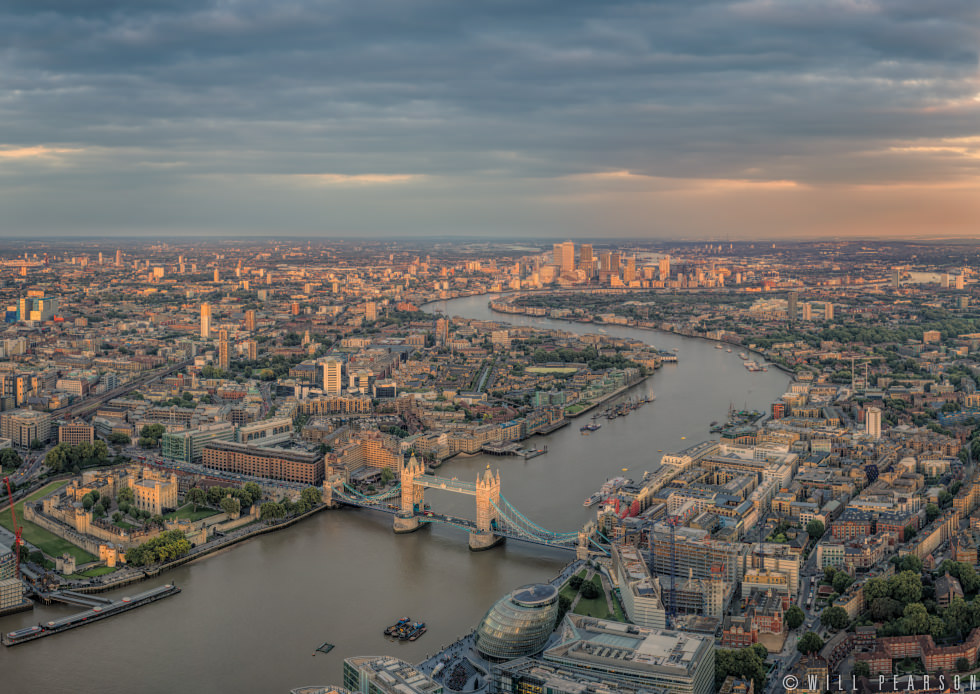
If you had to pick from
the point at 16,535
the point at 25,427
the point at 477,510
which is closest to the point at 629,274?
the point at 25,427

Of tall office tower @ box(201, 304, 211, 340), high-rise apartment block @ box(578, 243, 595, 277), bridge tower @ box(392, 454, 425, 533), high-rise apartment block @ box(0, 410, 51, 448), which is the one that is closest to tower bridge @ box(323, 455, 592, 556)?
bridge tower @ box(392, 454, 425, 533)

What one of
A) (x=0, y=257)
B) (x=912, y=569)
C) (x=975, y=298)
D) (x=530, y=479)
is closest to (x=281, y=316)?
(x=530, y=479)

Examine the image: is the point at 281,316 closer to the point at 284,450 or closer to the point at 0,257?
the point at 284,450

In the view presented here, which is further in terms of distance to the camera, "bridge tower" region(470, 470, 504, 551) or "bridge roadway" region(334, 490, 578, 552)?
"bridge tower" region(470, 470, 504, 551)

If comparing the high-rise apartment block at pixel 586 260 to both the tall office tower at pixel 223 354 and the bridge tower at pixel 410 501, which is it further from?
the bridge tower at pixel 410 501

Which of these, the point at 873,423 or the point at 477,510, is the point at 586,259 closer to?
the point at 873,423

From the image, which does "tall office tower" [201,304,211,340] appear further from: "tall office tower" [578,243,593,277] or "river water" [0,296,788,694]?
"tall office tower" [578,243,593,277]

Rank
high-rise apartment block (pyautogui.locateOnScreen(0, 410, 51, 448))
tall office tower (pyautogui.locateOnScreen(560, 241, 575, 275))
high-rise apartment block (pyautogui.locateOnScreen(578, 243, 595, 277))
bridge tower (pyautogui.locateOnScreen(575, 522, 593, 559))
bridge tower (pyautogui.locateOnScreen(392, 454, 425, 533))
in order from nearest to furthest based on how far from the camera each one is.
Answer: bridge tower (pyautogui.locateOnScreen(575, 522, 593, 559)) < bridge tower (pyautogui.locateOnScreen(392, 454, 425, 533)) < high-rise apartment block (pyautogui.locateOnScreen(0, 410, 51, 448)) < high-rise apartment block (pyautogui.locateOnScreen(578, 243, 595, 277)) < tall office tower (pyautogui.locateOnScreen(560, 241, 575, 275))

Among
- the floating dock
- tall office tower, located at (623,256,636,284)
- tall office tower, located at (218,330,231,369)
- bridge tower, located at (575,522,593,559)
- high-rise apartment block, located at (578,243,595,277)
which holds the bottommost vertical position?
the floating dock

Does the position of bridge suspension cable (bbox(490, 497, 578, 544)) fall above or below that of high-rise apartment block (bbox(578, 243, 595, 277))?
below
